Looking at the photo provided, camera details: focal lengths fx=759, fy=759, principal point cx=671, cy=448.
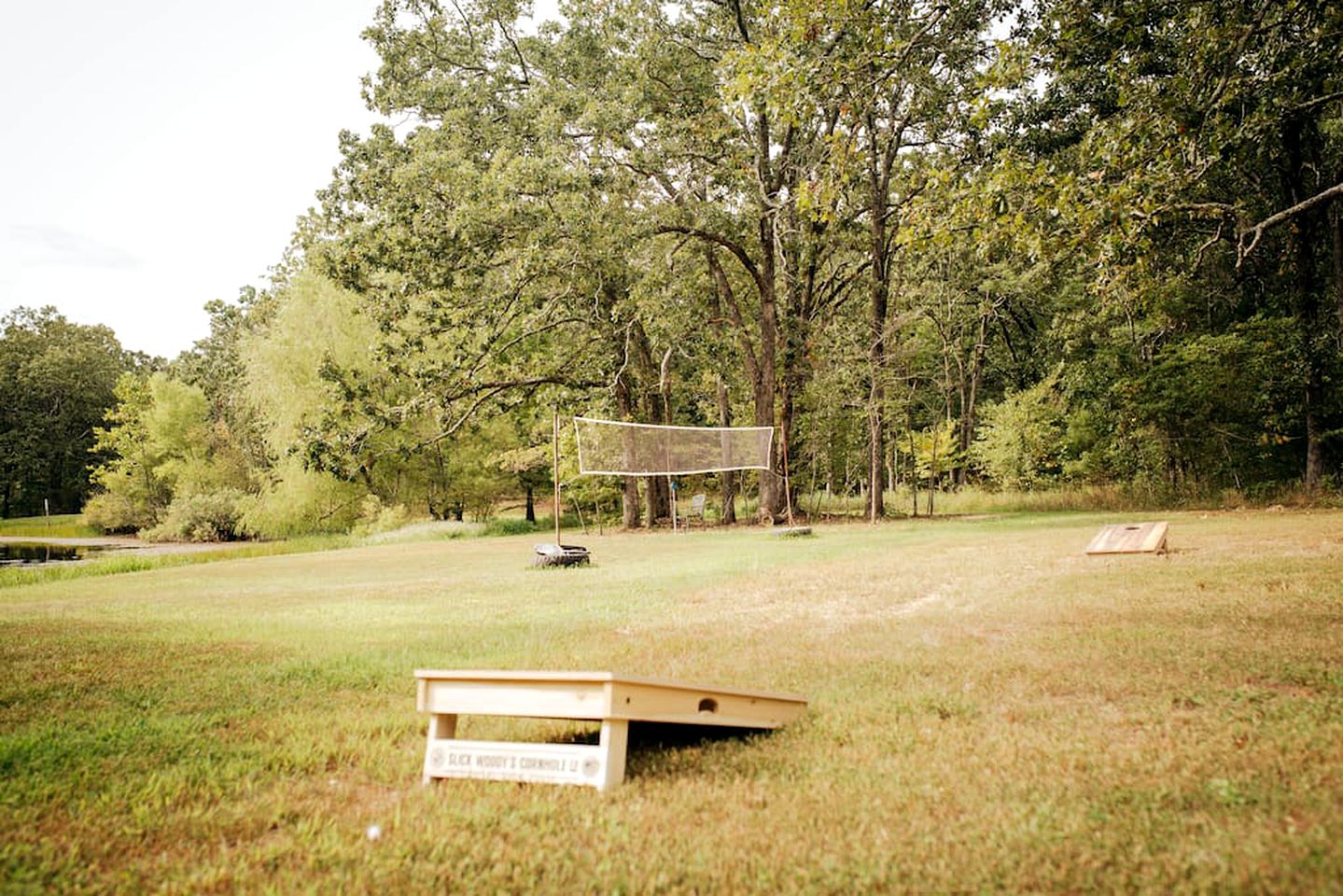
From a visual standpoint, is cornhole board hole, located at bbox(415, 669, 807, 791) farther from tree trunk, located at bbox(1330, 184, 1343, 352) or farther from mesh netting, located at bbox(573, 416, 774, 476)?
tree trunk, located at bbox(1330, 184, 1343, 352)

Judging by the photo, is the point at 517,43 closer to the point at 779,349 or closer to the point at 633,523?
the point at 779,349

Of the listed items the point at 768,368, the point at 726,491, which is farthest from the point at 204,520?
the point at 768,368

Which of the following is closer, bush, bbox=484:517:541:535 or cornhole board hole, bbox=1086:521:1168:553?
cornhole board hole, bbox=1086:521:1168:553

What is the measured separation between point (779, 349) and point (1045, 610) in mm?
17686

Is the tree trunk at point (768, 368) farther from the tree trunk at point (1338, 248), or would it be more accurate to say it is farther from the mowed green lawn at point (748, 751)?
the mowed green lawn at point (748, 751)

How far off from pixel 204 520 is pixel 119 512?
42.3 ft

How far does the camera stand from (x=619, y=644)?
233 inches

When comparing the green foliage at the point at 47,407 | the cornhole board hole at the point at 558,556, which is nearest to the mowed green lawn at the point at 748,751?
the cornhole board hole at the point at 558,556

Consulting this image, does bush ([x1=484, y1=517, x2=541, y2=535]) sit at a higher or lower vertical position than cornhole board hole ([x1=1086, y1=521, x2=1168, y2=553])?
lower

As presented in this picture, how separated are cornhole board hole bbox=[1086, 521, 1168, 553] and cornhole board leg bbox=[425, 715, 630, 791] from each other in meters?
9.37

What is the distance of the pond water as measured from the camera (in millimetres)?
23644

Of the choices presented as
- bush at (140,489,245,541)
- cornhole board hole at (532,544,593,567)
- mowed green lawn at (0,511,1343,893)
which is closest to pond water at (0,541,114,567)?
bush at (140,489,245,541)

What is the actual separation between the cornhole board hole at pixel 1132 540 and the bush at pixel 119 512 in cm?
4368

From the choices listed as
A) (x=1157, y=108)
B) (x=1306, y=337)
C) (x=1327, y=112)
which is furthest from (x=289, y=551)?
(x=1327, y=112)
